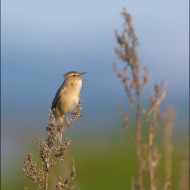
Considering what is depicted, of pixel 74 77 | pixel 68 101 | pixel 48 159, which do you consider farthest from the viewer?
pixel 74 77

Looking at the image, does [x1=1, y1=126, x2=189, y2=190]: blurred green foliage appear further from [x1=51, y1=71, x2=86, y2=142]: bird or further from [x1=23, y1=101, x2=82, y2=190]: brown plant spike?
[x1=23, y1=101, x2=82, y2=190]: brown plant spike

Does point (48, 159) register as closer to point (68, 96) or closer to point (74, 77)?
point (68, 96)

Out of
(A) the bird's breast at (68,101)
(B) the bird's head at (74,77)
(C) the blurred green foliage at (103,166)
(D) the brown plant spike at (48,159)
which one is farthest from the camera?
(C) the blurred green foliage at (103,166)

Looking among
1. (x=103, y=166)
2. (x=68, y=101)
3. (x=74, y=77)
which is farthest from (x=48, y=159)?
(x=103, y=166)

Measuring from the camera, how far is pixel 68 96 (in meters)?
8.43

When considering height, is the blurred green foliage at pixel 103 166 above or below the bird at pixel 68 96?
above

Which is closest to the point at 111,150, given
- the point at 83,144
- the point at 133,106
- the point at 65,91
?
the point at 83,144

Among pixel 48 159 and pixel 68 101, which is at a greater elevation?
pixel 68 101

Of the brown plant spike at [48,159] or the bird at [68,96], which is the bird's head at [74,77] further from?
the brown plant spike at [48,159]

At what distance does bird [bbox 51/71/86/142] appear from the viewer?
27.5ft

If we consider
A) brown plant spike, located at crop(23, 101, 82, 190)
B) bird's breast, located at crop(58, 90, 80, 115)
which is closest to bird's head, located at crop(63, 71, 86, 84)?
bird's breast, located at crop(58, 90, 80, 115)

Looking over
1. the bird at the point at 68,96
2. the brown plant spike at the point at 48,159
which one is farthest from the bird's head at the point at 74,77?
the brown plant spike at the point at 48,159

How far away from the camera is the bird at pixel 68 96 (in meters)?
8.38

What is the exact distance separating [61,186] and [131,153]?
22172 mm
